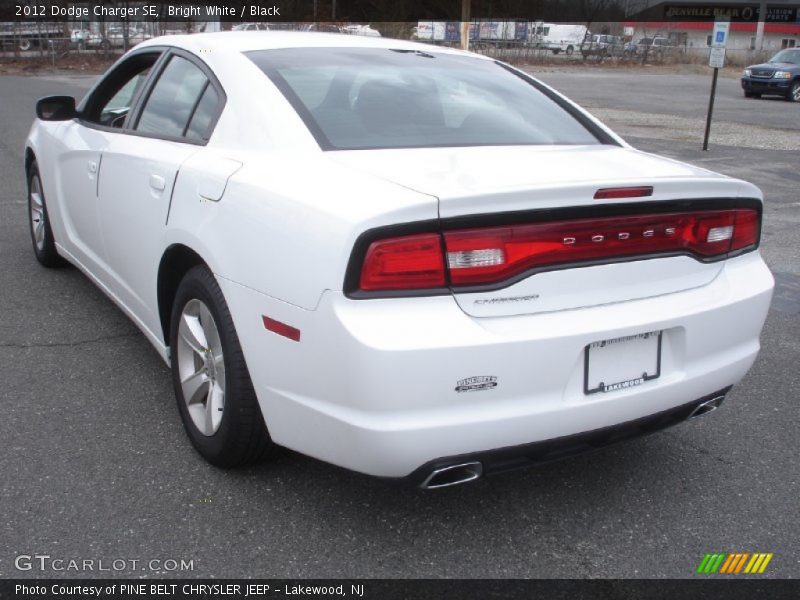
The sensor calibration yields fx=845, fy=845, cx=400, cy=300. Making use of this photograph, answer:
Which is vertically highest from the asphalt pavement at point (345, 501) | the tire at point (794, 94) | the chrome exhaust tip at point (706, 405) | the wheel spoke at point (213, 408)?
the chrome exhaust tip at point (706, 405)

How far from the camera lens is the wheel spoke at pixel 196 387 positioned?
3.08 meters

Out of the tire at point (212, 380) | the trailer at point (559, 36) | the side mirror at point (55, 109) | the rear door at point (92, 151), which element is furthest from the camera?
the trailer at point (559, 36)

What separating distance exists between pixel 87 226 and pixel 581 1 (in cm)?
7017

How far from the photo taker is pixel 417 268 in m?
2.33

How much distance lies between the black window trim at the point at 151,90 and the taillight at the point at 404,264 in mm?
1206

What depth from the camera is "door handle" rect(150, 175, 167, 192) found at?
3.28 meters

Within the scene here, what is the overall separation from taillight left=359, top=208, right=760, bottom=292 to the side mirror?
3000mm

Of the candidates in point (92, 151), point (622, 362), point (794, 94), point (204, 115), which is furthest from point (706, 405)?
point (794, 94)

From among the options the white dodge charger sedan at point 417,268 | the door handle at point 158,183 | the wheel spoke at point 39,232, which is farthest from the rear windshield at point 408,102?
the wheel spoke at point 39,232

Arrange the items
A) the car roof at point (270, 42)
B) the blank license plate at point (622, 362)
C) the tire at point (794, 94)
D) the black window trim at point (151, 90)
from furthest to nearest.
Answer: the tire at point (794, 94), the car roof at point (270, 42), the black window trim at point (151, 90), the blank license plate at point (622, 362)

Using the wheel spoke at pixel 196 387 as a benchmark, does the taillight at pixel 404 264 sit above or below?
above

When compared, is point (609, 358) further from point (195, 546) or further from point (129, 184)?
point (129, 184)
